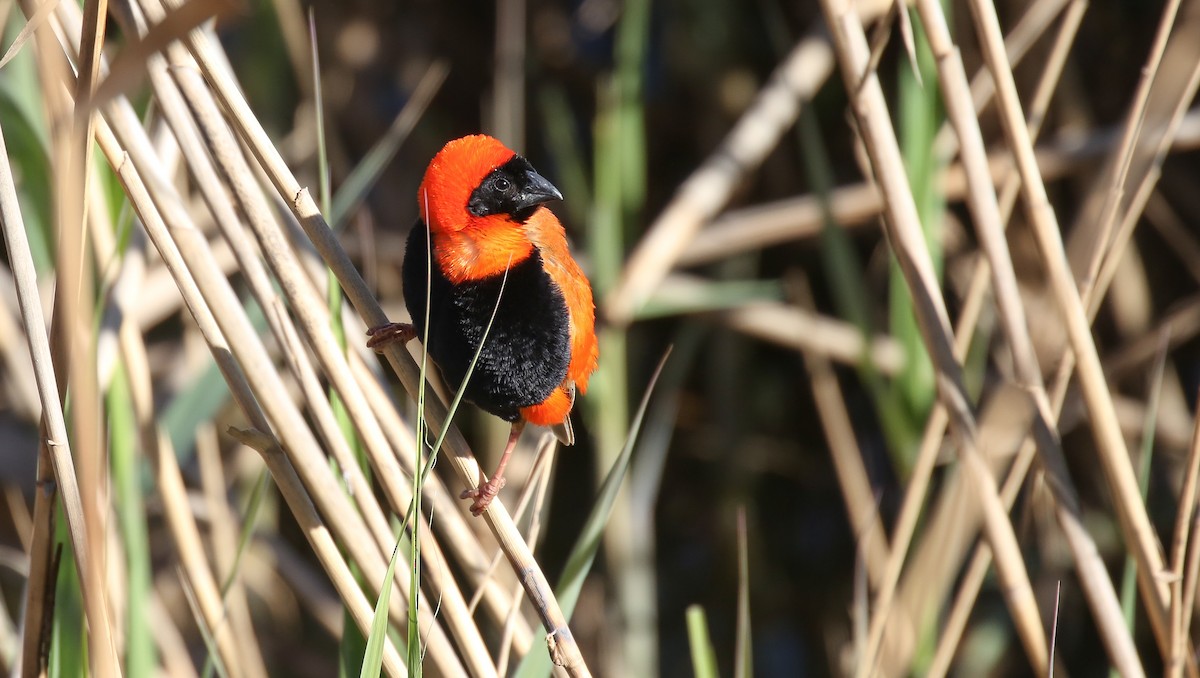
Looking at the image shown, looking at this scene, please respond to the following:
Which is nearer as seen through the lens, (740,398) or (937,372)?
(937,372)

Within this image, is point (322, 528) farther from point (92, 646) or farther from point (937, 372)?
point (937, 372)

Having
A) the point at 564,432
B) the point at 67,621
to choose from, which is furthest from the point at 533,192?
the point at 67,621

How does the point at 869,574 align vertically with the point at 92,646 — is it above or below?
below

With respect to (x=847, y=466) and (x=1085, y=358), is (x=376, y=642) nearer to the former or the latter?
(x=1085, y=358)

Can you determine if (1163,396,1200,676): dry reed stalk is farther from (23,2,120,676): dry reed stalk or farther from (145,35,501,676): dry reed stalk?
(23,2,120,676): dry reed stalk

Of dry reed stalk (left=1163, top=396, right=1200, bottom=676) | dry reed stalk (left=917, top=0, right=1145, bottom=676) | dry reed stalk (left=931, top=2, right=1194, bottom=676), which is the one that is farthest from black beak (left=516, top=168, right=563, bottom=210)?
dry reed stalk (left=1163, top=396, right=1200, bottom=676)

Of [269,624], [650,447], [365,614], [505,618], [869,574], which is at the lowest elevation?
[869,574]

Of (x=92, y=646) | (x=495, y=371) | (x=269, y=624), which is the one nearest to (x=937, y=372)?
(x=495, y=371)
